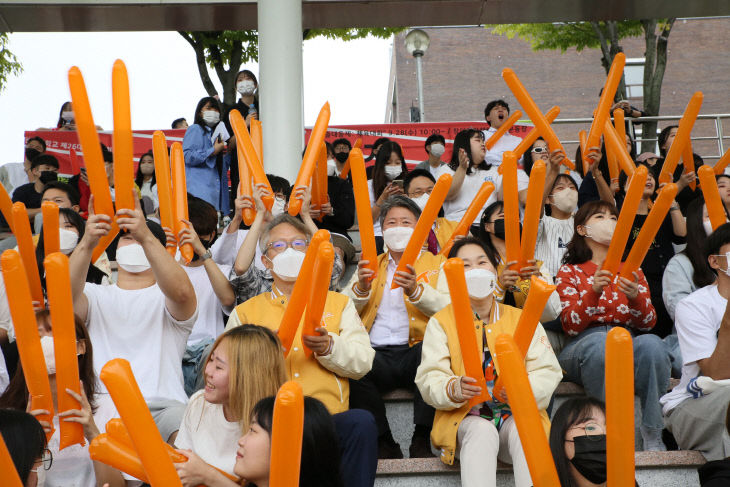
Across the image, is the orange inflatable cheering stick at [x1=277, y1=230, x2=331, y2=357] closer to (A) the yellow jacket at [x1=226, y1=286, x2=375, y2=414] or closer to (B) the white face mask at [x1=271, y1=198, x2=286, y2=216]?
(A) the yellow jacket at [x1=226, y1=286, x2=375, y2=414]

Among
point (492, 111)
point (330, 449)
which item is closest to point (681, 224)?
point (492, 111)

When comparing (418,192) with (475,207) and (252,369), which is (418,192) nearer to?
(475,207)

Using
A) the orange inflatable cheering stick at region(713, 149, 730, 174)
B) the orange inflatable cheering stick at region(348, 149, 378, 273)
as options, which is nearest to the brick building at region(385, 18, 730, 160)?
the orange inflatable cheering stick at region(713, 149, 730, 174)

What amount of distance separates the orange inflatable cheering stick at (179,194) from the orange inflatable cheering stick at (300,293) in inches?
54.0

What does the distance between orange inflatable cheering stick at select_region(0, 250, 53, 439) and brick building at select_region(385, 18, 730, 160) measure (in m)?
23.1

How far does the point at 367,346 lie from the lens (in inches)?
138

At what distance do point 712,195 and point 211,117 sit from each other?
427 cm

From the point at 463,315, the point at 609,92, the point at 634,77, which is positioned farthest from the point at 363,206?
the point at 634,77

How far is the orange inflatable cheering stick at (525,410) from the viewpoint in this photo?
4.96 feet

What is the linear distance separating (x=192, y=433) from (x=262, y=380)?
1.23 ft

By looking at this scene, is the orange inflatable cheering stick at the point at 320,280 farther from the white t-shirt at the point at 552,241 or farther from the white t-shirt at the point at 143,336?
the white t-shirt at the point at 552,241

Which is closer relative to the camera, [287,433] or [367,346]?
[287,433]

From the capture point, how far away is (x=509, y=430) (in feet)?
10.6

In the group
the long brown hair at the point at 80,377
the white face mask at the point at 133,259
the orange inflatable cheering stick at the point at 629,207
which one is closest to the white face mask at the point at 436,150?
the white face mask at the point at 133,259
